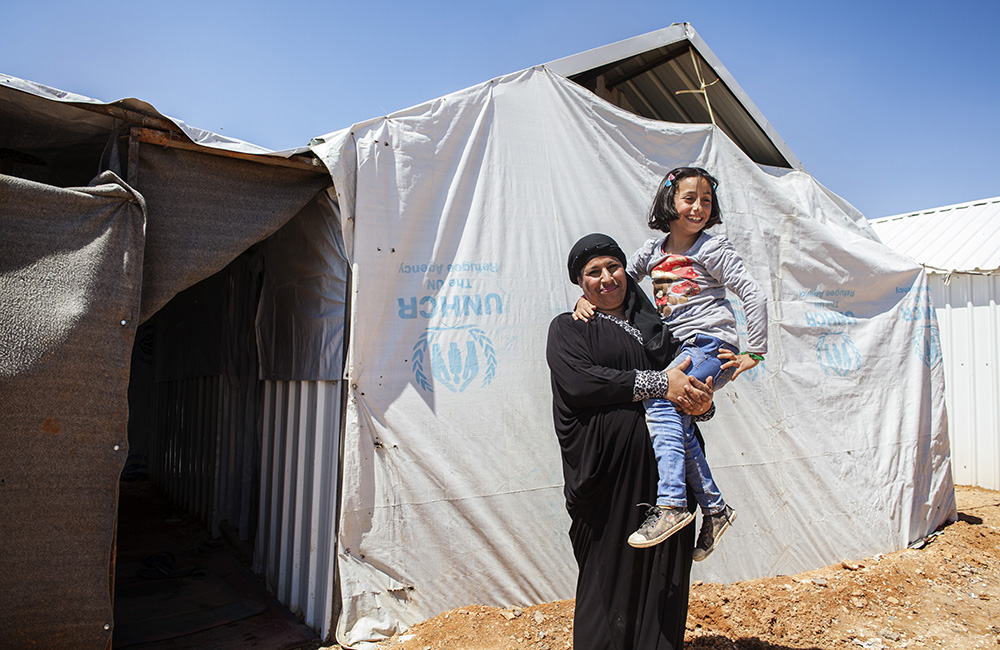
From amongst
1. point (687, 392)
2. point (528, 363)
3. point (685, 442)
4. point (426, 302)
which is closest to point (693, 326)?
point (687, 392)

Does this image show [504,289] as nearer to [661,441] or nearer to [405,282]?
[405,282]

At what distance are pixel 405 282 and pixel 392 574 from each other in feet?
4.70

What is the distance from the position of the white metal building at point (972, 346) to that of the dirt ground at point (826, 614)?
3.76 metres

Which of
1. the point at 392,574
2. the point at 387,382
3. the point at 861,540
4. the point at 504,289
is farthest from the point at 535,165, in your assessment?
the point at 861,540

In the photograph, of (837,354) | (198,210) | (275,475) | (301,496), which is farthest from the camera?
(837,354)

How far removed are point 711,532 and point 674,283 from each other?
98 centimetres

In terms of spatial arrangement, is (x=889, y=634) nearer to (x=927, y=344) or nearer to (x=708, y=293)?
(x=708, y=293)

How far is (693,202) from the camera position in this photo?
2.65m

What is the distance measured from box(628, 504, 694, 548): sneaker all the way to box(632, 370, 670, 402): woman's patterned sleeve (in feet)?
1.31

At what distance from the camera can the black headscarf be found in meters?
2.53

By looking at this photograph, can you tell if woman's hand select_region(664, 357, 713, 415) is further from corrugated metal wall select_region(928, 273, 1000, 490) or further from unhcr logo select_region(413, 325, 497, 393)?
corrugated metal wall select_region(928, 273, 1000, 490)

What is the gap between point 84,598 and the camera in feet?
8.49

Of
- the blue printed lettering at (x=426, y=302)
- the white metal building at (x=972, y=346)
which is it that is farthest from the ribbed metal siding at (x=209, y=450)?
the white metal building at (x=972, y=346)

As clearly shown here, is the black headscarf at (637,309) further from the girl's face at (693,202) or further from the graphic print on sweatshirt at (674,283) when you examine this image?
the girl's face at (693,202)
